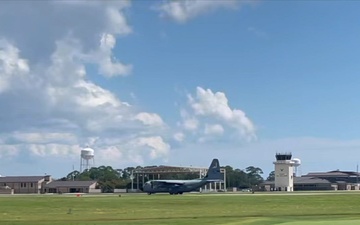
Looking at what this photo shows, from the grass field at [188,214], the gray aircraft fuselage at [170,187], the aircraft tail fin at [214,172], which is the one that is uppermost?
the aircraft tail fin at [214,172]

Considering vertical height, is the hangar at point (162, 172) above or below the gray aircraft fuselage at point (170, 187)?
above

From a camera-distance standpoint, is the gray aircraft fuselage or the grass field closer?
the grass field

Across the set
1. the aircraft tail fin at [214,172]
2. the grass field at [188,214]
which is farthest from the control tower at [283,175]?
the grass field at [188,214]

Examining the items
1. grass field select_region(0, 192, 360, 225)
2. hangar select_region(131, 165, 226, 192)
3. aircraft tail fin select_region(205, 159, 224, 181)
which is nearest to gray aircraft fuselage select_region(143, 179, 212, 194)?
aircraft tail fin select_region(205, 159, 224, 181)

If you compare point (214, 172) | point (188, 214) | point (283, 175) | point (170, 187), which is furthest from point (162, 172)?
point (188, 214)

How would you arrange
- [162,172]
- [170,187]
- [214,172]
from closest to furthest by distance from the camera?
1. [170,187]
2. [214,172]
3. [162,172]

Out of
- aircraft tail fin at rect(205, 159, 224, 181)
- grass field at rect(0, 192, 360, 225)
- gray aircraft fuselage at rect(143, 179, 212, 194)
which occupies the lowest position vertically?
grass field at rect(0, 192, 360, 225)

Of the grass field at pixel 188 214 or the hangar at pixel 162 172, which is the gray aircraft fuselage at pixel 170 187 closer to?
the hangar at pixel 162 172

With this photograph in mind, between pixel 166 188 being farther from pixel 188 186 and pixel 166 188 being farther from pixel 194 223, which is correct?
pixel 194 223

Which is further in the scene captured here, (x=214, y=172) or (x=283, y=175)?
(x=283, y=175)

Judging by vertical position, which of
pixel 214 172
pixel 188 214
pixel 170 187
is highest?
pixel 214 172

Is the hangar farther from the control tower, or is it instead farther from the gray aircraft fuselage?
the gray aircraft fuselage

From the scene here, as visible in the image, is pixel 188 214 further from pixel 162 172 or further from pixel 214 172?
pixel 162 172

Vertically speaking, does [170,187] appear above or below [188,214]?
above
